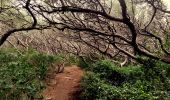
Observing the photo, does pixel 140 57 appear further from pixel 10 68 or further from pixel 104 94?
pixel 10 68

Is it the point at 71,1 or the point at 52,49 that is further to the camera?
the point at 52,49

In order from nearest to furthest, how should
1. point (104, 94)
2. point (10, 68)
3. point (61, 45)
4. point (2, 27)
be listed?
point (104, 94)
point (10, 68)
point (2, 27)
point (61, 45)

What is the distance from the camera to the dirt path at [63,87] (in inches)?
619

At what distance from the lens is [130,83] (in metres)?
14.3

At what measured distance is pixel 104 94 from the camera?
1159 cm

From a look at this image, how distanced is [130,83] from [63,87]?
16.8ft

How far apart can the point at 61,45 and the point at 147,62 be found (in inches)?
772

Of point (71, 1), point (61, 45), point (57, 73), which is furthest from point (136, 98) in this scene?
point (61, 45)

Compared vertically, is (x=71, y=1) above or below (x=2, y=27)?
above

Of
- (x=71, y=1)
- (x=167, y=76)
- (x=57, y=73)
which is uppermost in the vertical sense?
(x=71, y=1)

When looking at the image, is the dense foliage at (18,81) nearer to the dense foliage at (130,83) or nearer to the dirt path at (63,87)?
the dirt path at (63,87)

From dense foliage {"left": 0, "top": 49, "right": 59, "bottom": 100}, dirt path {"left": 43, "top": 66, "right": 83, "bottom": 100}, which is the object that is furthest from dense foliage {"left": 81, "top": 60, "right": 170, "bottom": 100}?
dense foliage {"left": 0, "top": 49, "right": 59, "bottom": 100}

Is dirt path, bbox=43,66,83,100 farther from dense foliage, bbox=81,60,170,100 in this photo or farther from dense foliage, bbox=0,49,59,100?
dense foliage, bbox=81,60,170,100

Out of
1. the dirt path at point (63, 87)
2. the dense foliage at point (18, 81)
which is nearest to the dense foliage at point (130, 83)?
the dirt path at point (63, 87)
